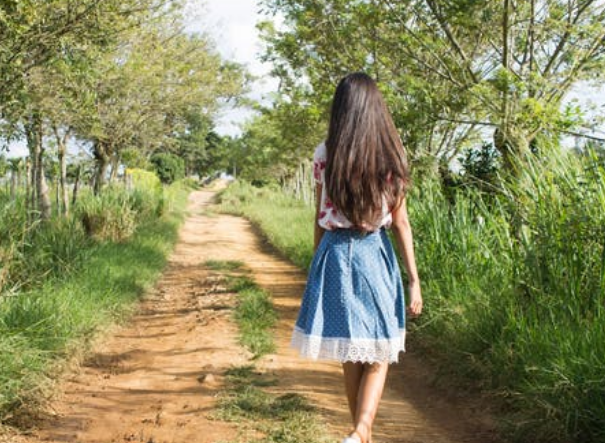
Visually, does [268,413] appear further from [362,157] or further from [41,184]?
[41,184]

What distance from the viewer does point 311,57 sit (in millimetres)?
10688

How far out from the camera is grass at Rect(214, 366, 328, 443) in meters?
4.25

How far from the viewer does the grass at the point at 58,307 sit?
4766 millimetres

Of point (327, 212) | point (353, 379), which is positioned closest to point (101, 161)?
point (327, 212)

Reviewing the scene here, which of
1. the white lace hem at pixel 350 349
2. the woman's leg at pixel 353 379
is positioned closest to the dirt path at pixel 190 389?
the woman's leg at pixel 353 379

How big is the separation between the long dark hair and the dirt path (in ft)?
5.52

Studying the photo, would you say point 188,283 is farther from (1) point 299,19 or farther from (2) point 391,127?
(2) point 391,127

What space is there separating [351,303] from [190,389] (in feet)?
8.06

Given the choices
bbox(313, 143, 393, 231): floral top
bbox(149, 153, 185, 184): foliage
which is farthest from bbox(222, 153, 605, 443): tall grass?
bbox(149, 153, 185, 184): foliage

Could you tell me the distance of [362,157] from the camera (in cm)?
329

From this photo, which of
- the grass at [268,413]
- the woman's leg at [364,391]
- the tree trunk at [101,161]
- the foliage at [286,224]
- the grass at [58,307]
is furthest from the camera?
the tree trunk at [101,161]

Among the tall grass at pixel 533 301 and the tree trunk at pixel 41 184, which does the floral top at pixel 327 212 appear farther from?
the tree trunk at pixel 41 184

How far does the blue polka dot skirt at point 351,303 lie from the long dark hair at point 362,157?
0.15 m

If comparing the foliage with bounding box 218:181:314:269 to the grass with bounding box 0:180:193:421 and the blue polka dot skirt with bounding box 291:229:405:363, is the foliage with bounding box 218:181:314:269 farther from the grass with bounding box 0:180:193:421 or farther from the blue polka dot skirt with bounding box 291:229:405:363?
the blue polka dot skirt with bounding box 291:229:405:363
